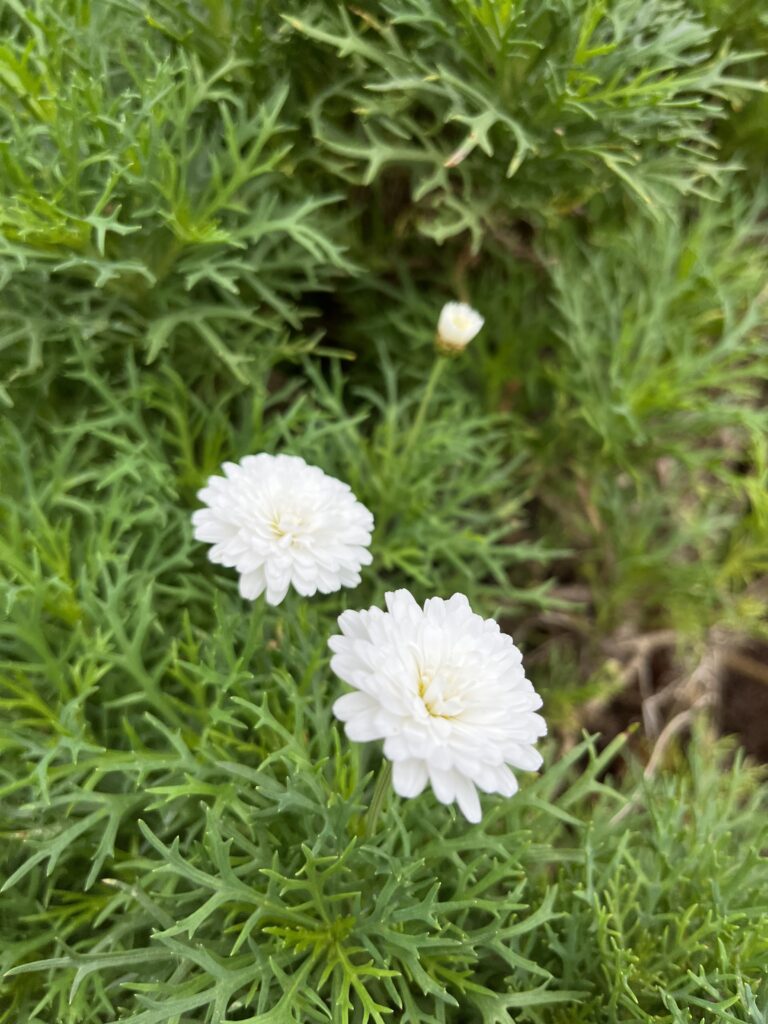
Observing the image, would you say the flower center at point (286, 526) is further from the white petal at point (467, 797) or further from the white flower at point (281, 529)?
the white petal at point (467, 797)

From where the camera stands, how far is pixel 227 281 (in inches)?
33.5

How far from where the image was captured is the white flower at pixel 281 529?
66 centimetres

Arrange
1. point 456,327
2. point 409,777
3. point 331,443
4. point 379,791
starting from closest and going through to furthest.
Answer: point 409,777 < point 379,791 < point 456,327 < point 331,443

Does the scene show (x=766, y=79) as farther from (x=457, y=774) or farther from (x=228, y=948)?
(x=228, y=948)

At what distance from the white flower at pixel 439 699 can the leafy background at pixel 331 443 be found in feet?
0.56

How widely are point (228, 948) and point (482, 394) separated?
2.57 ft

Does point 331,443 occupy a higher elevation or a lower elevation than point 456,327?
lower

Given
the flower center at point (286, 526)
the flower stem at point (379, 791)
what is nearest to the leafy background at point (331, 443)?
the flower stem at point (379, 791)

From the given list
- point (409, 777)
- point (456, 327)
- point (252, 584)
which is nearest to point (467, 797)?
point (409, 777)

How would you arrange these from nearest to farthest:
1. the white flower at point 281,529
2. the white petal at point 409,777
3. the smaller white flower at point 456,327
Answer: the white petal at point 409,777
the white flower at point 281,529
the smaller white flower at point 456,327

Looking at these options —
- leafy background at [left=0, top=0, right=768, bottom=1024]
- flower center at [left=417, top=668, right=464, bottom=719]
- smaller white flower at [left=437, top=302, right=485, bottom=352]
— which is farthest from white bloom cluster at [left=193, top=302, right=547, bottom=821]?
smaller white flower at [left=437, top=302, right=485, bottom=352]

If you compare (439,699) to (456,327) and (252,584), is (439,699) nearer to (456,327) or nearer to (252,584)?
(252,584)

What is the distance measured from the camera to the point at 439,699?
55 cm

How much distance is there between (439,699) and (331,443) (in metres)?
0.55
